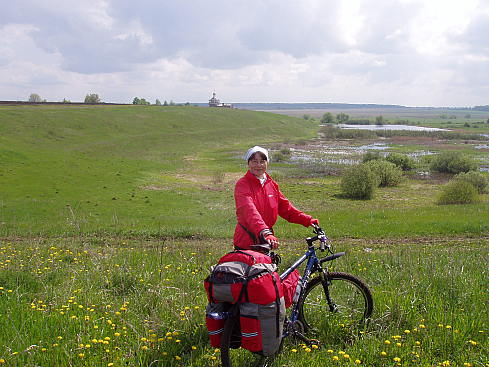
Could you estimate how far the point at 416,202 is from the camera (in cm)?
2842

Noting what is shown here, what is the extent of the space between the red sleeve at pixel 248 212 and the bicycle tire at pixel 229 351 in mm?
988

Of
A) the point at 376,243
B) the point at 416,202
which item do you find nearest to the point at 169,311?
the point at 376,243

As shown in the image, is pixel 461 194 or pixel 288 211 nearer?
pixel 288 211

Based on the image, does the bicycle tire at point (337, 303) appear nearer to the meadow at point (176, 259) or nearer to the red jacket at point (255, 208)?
the meadow at point (176, 259)

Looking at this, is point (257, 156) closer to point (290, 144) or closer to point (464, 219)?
point (464, 219)

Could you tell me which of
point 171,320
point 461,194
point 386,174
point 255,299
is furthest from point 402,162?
point 255,299

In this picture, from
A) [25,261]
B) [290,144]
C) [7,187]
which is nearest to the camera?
[25,261]

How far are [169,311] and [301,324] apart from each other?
169cm

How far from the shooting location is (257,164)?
5.11 m

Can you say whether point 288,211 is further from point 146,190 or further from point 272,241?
point 146,190

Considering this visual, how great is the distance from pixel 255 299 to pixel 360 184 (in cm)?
2732

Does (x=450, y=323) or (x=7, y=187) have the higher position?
(x=450, y=323)

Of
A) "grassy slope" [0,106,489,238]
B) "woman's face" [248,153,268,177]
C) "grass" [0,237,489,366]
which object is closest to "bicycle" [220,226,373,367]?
"grass" [0,237,489,366]

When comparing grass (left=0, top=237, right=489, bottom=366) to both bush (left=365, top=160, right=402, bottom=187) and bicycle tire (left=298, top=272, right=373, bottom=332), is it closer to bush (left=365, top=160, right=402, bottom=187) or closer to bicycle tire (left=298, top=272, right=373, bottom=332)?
bicycle tire (left=298, top=272, right=373, bottom=332)
